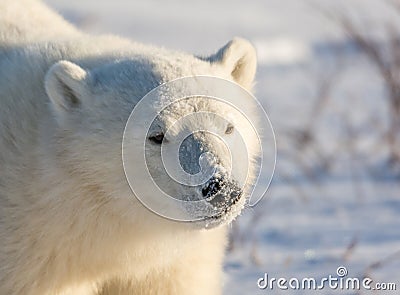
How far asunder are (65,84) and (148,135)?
0.46 m

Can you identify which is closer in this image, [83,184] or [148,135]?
[148,135]

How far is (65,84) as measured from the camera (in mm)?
3887

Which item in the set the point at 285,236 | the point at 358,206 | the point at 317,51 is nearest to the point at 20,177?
the point at 285,236

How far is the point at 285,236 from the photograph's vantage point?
6.00 meters

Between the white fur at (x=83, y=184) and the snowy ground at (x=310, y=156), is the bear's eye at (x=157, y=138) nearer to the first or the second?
the white fur at (x=83, y=184)

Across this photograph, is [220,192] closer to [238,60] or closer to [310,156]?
[238,60]

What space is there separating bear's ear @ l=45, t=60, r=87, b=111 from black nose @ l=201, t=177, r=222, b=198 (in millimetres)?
778

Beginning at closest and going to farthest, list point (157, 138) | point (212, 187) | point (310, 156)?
point (212, 187)
point (157, 138)
point (310, 156)

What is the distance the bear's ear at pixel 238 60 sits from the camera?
4.13m

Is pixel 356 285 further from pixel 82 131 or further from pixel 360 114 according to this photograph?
pixel 360 114

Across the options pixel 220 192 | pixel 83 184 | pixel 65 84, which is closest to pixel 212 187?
pixel 220 192

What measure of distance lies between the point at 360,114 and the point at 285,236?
4.62m

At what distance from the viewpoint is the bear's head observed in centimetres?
354

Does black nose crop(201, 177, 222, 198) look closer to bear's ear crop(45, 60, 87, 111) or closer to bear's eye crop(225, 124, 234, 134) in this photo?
bear's eye crop(225, 124, 234, 134)
